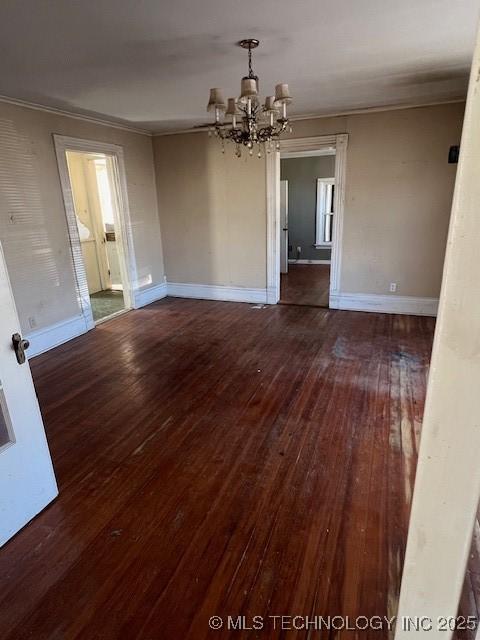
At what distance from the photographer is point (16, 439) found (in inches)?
66.4

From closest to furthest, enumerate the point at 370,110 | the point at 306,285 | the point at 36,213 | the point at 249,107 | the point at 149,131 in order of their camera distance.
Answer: the point at 249,107
the point at 36,213
the point at 370,110
the point at 149,131
the point at 306,285

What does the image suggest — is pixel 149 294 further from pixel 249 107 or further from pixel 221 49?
pixel 221 49

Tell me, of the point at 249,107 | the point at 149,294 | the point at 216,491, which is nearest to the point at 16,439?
the point at 216,491

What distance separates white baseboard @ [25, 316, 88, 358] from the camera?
152 inches

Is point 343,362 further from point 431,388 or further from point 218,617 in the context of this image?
point 431,388

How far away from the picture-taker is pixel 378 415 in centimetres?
261

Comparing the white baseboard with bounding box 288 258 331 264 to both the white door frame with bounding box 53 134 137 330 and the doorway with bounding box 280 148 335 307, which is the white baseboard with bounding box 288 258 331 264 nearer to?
the doorway with bounding box 280 148 335 307

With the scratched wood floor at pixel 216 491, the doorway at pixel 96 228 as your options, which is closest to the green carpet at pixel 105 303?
the doorway at pixel 96 228

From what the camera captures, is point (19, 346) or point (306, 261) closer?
point (19, 346)

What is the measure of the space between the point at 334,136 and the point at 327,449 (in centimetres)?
382

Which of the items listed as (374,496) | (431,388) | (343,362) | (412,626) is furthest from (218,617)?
(343,362)

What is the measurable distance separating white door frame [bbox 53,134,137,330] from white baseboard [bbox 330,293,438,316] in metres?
2.88

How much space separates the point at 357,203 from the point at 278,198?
105 cm

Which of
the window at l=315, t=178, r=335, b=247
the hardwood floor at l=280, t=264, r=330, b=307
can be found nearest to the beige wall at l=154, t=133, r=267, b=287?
the hardwood floor at l=280, t=264, r=330, b=307
